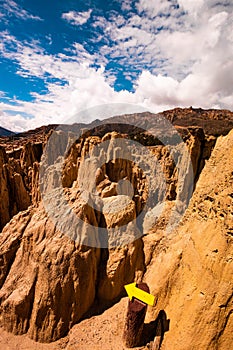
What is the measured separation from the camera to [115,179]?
14719 mm

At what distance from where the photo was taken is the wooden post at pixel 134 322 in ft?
23.3

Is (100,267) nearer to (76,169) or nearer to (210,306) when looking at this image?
(210,306)

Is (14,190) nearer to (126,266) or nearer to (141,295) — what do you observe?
(126,266)

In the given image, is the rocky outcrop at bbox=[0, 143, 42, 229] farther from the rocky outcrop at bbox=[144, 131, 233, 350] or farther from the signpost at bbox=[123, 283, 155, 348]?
the rocky outcrop at bbox=[144, 131, 233, 350]

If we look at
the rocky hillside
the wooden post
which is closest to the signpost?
the wooden post

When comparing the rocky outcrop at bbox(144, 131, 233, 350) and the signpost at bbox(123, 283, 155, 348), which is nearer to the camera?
the rocky outcrop at bbox(144, 131, 233, 350)

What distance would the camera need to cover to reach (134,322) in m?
7.16

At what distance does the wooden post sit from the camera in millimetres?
7110

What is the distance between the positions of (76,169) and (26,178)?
6.00 m

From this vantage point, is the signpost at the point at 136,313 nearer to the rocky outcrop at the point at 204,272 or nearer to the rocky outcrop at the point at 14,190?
the rocky outcrop at the point at 204,272

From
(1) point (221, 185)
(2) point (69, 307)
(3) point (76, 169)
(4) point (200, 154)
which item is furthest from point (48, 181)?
(1) point (221, 185)

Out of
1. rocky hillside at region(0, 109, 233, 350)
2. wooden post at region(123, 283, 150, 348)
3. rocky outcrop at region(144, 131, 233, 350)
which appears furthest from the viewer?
wooden post at region(123, 283, 150, 348)

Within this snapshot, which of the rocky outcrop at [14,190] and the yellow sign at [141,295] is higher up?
the rocky outcrop at [14,190]

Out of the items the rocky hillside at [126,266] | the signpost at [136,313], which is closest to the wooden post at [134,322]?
the signpost at [136,313]
